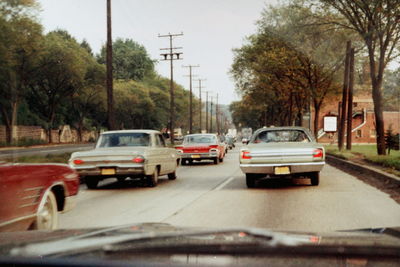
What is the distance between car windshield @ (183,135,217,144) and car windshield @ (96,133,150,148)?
11.1m

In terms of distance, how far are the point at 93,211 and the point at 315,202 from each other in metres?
4.25

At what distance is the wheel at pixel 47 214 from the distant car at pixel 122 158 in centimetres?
617

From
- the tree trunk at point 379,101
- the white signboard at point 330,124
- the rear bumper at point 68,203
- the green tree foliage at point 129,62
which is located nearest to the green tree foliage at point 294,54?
the white signboard at point 330,124

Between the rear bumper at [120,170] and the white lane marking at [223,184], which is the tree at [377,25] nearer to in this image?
the white lane marking at [223,184]

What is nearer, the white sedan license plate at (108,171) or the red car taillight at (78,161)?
the white sedan license plate at (108,171)

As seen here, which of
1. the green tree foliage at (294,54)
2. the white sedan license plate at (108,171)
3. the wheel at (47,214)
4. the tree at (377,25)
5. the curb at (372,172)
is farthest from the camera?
the green tree foliage at (294,54)

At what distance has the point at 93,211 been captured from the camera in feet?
31.1

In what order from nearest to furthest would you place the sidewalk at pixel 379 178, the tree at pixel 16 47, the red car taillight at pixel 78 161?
the sidewalk at pixel 379 178, the red car taillight at pixel 78 161, the tree at pixel 16 47

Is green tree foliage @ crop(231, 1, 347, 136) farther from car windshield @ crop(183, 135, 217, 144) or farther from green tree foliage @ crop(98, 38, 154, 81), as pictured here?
green tree foliage @ crop(98, 38, 154, 81)

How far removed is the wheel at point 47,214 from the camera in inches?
246

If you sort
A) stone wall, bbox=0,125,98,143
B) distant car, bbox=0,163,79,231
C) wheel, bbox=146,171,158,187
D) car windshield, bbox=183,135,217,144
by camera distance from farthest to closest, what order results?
stone wall, bbox=0,125,98,143 < car windshield, bbox=183,135,217,144 < wheel, bbox=146,171,158,187 < distant car, bbox=0,163,79,231

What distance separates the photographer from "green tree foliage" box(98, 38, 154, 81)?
94062 mm

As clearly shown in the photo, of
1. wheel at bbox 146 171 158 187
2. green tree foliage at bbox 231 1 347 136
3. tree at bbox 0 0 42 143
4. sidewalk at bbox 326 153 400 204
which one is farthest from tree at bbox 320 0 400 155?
tree at bbox 0 0 42 143

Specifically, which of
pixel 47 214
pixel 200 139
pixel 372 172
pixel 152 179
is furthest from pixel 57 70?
pixel 47 214
